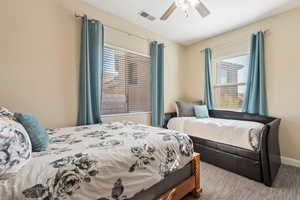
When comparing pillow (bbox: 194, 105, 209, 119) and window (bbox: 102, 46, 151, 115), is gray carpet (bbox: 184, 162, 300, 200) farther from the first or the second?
window (bbox: 102, 46, 151, 115)

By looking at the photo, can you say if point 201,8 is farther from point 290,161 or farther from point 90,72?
point 290,161

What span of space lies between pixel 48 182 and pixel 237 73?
11.8 ft

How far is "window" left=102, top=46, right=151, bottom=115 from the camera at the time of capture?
2705 millimetres

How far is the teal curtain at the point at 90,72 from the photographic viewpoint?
2293 mm

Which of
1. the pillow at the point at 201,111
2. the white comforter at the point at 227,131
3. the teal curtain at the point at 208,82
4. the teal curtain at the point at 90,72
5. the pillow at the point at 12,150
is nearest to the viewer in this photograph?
the pillow at the point at 12,150

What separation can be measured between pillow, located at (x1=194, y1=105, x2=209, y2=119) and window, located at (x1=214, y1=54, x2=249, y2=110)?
0.41 metres

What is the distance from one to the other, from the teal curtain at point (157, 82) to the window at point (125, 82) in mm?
111

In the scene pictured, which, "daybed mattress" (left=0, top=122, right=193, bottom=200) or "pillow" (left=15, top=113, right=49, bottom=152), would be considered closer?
"daybed mattress" (left=0, top=122, right=193, bottom=200)

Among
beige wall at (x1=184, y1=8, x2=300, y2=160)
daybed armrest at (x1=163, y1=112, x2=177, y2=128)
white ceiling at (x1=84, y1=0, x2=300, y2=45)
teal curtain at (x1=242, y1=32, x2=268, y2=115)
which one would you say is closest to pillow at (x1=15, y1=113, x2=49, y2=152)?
white ceiling at (x1=84, y1=0, x2=300, y2=45)

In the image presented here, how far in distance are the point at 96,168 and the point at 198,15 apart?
2841mm

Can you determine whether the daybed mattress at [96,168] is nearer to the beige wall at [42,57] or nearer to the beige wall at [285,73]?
the beige wall at [42,57]

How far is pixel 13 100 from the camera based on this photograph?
1807 millimetres

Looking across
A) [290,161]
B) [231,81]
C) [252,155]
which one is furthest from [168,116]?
[290,161]

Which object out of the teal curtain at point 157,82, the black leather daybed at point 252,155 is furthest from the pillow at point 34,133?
the black leather daybed at point 252,155
